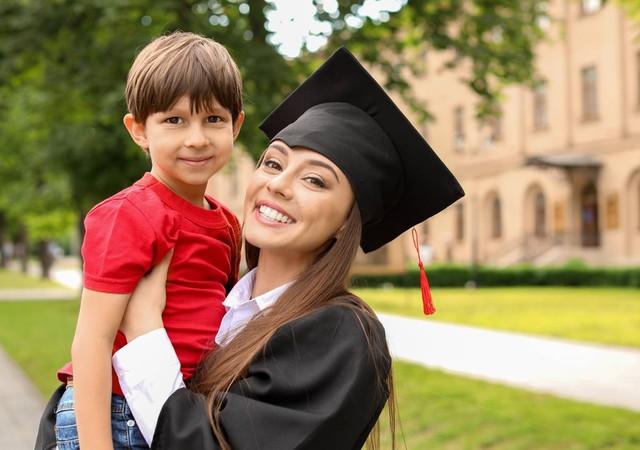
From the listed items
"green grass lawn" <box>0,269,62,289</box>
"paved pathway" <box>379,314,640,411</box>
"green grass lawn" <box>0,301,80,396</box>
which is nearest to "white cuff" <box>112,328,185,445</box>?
"paved pathway" <box>379,314,640,411</box>

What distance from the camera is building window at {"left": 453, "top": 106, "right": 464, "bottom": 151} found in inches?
1737

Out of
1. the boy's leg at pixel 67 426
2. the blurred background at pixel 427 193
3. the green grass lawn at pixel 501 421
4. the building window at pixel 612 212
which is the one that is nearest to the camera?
the boy's leg at pixel 67 426

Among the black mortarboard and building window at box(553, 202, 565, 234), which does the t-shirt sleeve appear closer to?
the black mortarboard

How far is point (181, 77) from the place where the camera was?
7.24 feet

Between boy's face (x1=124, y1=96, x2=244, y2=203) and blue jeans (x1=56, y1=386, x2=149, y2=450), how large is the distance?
578 mm

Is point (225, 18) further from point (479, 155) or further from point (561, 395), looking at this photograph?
point (479, 155)

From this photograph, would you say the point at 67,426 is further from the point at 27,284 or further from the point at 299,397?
the point at 27,284

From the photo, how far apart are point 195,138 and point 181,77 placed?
0.16 meters

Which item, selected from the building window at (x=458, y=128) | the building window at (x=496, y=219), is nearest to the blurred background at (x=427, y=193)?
the building window at (x=496, y=219)

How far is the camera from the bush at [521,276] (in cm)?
3138

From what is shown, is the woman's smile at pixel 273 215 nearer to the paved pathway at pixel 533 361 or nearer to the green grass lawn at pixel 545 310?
the paved pathway at pixel 533 361

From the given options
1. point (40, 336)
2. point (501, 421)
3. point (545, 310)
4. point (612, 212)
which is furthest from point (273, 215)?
point (612, 212)

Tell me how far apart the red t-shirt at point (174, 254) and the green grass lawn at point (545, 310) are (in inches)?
462

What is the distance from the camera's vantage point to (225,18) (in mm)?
→ 9867
